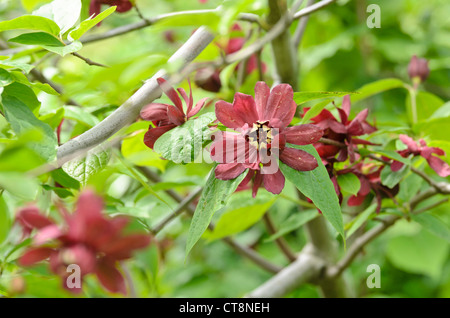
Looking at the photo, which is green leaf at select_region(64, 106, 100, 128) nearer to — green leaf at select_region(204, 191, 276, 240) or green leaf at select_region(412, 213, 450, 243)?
green leaf at select_region(204, 191, 276, 240)

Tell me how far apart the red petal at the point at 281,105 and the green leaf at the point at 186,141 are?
0.06 meters

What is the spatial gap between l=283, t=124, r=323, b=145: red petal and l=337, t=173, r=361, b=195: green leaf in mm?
105

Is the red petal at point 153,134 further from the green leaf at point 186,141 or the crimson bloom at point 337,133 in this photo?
the crimson bloom at point 337,133

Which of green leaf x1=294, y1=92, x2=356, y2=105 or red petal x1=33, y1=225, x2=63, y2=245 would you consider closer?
red petal x1=33, y1=225, x2=63, y2=245

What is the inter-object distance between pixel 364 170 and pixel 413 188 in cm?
12

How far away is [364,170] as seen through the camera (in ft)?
2.05

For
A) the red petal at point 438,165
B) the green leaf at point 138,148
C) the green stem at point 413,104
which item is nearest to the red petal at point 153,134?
the green leaf at point 138,148

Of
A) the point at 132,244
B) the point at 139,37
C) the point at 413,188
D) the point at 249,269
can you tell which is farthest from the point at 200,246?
the point at 132,244

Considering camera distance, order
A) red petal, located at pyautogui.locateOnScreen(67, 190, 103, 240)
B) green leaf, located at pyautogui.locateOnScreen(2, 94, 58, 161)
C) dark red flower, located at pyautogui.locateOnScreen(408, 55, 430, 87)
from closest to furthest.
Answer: red petal, located at pyautogui.locateOnScreen(67, 190, 103, 240) → green leaf, located at pyautogui.locateOnScreen(2, 94, 58, 161) → dark red flower, located at pyautogui.locateOnScreen(408, 55, 430, 87)

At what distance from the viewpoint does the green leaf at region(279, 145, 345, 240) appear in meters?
0.44

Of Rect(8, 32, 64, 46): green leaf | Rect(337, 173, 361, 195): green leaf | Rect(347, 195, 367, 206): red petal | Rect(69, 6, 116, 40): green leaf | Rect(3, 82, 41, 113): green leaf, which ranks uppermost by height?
Rect(69, 6, 116, 40): green leaf

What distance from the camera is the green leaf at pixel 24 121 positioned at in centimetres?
42

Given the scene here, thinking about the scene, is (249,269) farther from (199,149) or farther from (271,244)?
(199,149)

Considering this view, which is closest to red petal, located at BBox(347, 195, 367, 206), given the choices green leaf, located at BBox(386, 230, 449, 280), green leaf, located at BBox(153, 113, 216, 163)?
green leaf, located at BBox(153, 113, 216, 163)
